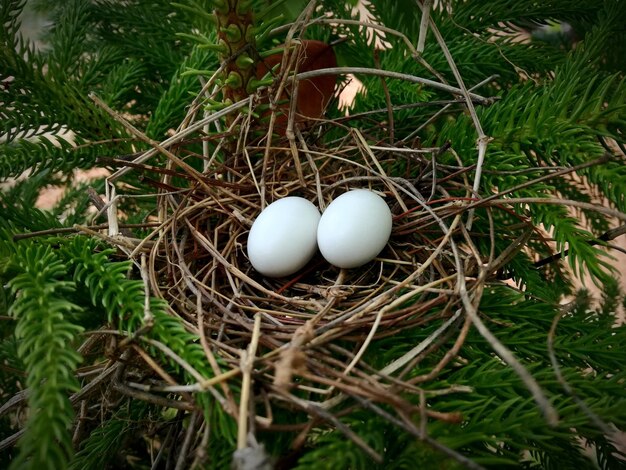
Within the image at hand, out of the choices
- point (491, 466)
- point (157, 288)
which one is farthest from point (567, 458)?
point (157, 288)

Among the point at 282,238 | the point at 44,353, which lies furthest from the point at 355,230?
the point at 44,353

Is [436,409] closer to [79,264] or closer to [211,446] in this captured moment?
[211,446]

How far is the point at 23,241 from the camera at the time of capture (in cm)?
49

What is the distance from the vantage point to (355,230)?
0.53m

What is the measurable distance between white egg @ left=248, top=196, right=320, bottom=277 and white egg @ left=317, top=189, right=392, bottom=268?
0.06 ft

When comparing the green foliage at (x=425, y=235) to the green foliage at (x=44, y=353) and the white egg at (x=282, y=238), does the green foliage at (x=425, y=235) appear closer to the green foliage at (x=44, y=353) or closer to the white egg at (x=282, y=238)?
the green foliage at (x=44, y=353)

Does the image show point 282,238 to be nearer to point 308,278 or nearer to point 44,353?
point 308,278

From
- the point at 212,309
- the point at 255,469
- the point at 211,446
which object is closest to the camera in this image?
the point at 255,469

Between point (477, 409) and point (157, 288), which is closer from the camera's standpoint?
point (477, 409)

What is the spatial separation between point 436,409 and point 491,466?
66mm

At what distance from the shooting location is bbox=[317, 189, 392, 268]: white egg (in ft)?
1.76

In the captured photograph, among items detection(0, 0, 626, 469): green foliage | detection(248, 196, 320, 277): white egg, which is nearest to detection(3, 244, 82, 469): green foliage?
detection(0, 0, 626, 469): green foliage

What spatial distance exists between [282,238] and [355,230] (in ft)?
0.27

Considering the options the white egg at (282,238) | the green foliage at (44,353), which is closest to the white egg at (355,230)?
the white egg at (282,238)
